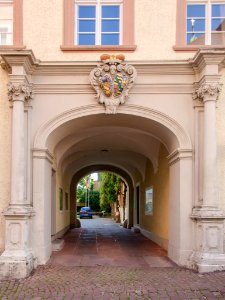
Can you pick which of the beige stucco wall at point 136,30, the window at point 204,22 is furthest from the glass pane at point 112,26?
the window at point 204,22

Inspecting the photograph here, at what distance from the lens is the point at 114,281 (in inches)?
348

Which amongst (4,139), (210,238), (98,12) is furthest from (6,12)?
(210,238)

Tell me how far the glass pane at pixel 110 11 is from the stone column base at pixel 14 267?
601 centimetres

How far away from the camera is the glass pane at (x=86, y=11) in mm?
11156

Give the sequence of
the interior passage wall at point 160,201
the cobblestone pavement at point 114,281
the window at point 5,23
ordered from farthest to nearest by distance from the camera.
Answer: the interior passage wall at point 160,201, the window at point 5,23, the cobblestone pavement at point 114,281

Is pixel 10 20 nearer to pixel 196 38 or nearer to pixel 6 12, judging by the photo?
pixel 6 12

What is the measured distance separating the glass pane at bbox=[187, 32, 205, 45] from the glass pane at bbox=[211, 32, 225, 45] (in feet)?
0.83

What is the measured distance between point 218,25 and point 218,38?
312 millimetres

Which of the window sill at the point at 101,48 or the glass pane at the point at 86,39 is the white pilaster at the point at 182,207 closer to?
the window sill at the point at 101,48

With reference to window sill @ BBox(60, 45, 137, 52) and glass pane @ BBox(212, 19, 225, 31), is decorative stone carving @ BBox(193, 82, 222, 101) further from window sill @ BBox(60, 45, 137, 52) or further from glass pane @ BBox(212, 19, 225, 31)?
window sill @ BBox(60, 45, 137, 52)

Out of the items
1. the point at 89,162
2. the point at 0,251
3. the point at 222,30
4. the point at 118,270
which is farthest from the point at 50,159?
the point at 89,162

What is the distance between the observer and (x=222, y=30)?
11062 mm

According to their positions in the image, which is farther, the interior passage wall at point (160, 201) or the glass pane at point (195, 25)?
the interior passage wall at point (160, 201)

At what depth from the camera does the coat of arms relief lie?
34.6 feet
